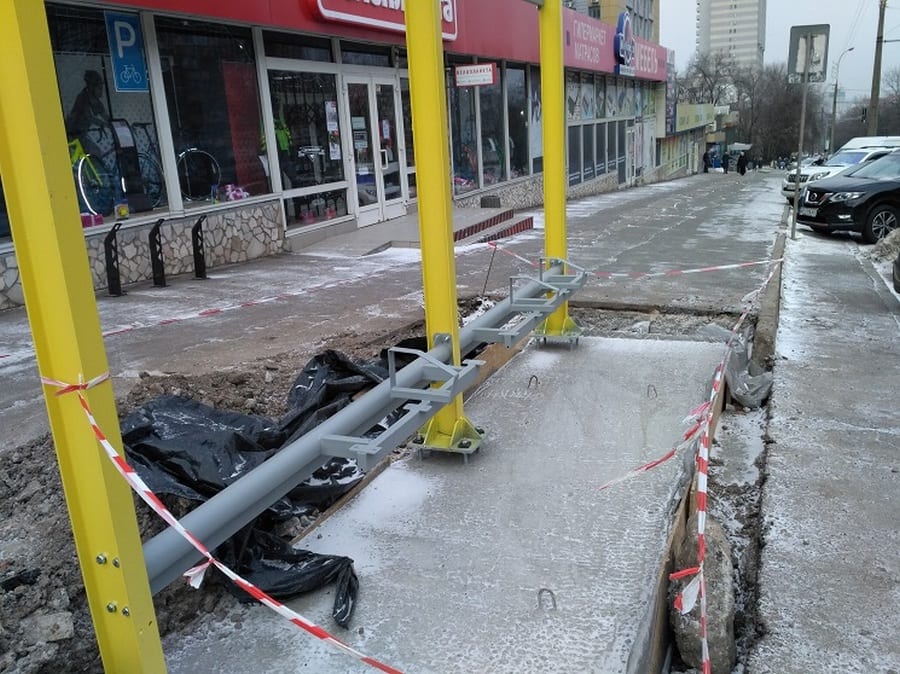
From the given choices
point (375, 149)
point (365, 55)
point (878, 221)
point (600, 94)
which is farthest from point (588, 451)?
point (600, 94)

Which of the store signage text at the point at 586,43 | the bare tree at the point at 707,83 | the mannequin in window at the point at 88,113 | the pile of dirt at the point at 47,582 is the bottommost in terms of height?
the pile of dirt at the point at 47,582

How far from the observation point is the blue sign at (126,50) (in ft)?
29.4

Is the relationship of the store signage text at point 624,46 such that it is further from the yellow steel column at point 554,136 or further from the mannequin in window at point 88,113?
the yellow steel column at point 554,136

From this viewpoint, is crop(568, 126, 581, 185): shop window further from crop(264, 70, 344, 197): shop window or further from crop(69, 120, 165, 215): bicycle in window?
crop(69, 120, 165, 215): bicycle in window

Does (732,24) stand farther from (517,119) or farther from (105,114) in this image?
(105,114)

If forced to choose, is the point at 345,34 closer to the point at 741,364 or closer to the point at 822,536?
the point at 741,364

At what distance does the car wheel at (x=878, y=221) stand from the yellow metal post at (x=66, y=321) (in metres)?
14.2

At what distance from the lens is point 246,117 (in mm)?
11078

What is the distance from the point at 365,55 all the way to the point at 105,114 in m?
5.92

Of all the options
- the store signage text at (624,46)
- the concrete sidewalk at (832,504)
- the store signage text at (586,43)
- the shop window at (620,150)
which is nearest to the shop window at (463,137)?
the store signage text at (586,43)

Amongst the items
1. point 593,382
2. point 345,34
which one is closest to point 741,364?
point 593,382

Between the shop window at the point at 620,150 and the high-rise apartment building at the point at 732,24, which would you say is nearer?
the shop window at the point at 620,150

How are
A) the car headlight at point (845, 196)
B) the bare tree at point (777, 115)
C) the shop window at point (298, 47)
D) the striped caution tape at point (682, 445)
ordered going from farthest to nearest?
1. the bare tree at point (777, 115)
2. the car headlight at point (845, 196)
3. the shop window at point (298, 47)
4. the striped caution tape at point (682, 445)

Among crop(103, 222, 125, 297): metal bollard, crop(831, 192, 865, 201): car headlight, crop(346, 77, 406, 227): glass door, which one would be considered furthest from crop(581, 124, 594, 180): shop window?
crop(103, 222, 125, 297): metal bollard
